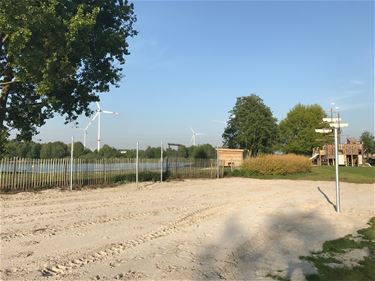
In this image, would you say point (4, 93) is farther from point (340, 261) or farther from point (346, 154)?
point (346, 154)

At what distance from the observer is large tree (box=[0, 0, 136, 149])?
16672 mm

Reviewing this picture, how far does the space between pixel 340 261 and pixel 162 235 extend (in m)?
4.06

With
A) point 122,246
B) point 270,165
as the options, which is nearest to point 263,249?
point 122,246

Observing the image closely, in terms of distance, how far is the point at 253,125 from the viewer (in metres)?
51.8

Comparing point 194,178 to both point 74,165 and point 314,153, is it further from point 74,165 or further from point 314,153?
point 314,153

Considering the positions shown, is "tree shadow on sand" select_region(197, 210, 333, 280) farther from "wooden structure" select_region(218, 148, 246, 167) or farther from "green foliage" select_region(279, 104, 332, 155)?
"green foliage" select_region(279, 104, 332, 155)

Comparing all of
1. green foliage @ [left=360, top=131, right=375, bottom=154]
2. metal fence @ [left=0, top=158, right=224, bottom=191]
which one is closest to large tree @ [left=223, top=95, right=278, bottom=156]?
metal fence @ [left=0, top=158, right=224, bottom=191]

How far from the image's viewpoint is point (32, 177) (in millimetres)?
21484

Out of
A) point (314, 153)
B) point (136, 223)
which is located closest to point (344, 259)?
point (136, 223)

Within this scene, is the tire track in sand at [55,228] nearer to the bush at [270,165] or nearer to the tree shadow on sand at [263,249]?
the tree shadow on sand at [263,249]

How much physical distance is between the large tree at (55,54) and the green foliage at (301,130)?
5207 centimetres

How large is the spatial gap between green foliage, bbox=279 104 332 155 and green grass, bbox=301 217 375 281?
61412 millimetres

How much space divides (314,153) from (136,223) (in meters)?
63.0

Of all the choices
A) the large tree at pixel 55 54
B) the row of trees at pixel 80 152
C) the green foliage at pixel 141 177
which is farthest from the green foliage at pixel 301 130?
the large tree at pixel 55 54
